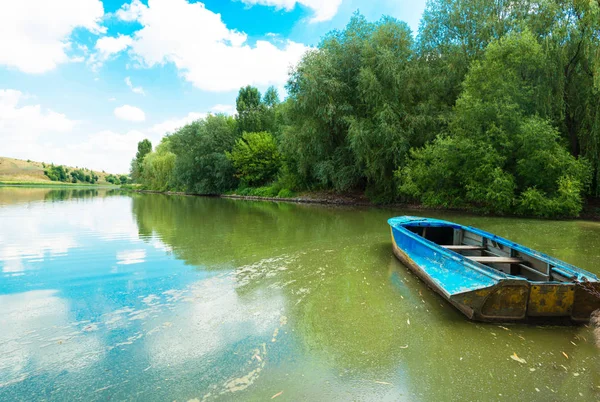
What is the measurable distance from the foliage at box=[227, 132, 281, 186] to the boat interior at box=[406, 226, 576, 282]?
29176mm

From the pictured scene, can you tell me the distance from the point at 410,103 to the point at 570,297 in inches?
710

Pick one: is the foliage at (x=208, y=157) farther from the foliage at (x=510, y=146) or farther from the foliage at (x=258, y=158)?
the foliage at (x=510, y=146)

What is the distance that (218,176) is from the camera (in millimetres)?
39938

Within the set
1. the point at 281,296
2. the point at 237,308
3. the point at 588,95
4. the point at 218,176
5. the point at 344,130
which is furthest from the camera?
the point at 218,176

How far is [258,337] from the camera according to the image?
11.8 feet

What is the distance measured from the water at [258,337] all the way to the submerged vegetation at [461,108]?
30.1ft

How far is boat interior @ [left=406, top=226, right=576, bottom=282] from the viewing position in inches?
175

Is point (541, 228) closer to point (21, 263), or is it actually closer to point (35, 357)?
point (35, 357)

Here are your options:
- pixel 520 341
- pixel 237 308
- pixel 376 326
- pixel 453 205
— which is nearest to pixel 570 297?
pixel 520 341

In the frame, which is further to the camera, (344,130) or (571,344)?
(344,130)

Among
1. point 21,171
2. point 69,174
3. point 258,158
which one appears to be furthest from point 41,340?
point 69,174

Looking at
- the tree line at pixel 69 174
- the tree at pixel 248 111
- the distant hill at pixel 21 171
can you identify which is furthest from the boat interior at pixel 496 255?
the tree line at pixel 69 174

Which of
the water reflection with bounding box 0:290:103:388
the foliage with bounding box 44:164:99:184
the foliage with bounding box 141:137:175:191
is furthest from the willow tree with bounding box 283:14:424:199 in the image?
the foliage with bounding box 44:164:99:184

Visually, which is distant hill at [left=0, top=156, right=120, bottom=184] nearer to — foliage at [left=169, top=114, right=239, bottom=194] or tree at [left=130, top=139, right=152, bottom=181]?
tree at [left=130, top=139, right=152, bottom=181]
